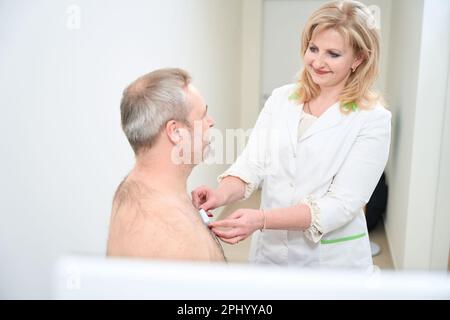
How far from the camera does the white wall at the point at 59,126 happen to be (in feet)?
3.46

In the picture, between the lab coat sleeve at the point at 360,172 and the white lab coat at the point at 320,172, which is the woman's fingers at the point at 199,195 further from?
the lab coat sleeve at the point at 360,172

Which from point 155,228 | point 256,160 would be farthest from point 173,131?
point 256,160

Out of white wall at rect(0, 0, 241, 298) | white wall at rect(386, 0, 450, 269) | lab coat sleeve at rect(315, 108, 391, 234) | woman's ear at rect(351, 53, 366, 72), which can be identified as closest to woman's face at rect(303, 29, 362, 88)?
woman's ear at rect(351, 53, 366, 72)

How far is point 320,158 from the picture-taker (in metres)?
1.11

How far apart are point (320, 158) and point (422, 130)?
1093 millimetres

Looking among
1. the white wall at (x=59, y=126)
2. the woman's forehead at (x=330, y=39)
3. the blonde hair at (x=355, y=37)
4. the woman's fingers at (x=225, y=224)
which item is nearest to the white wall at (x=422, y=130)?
the blonde hair at (x=355, y=37)

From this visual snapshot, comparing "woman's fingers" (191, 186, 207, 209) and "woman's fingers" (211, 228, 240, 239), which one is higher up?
"woman's fingers" (191, 186, 207, 209)

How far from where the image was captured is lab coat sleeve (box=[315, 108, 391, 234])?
1044 mm

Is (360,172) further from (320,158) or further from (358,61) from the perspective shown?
(358,61)

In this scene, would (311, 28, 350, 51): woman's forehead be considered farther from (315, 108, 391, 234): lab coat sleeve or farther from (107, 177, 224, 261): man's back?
(107, 177, 224, 261): man's back

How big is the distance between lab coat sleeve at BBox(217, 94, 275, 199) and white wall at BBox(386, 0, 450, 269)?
1044 mm

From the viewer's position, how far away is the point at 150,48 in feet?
5.01

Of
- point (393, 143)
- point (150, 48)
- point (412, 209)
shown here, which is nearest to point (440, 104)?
point (412, 209)

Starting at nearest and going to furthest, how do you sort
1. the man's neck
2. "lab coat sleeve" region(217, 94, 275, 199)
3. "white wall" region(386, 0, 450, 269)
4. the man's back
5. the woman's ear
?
the man's back < the man's neck < the woman's ear < "lab coat sleeve" region(217, 94, 275, 199) < "white wall" region(386, 0, 450, 269)
